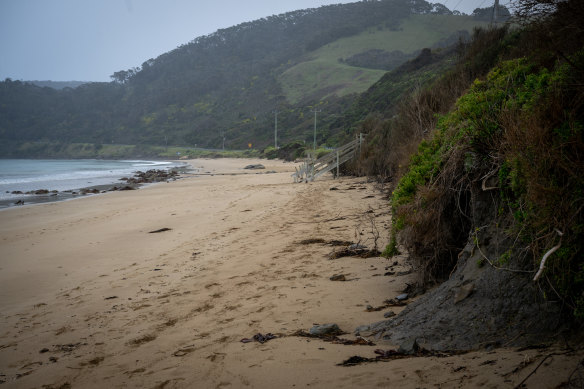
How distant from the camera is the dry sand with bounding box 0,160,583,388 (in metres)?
2.51

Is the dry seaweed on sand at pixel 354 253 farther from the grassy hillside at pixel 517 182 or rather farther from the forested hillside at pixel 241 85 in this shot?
the forested hillside at pixel 241 85

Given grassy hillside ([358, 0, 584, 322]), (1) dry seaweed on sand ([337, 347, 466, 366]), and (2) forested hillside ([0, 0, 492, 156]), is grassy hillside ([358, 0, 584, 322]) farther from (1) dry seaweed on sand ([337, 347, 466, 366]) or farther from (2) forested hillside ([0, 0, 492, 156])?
(2) forested hillside ([0, 0, 492, 156])

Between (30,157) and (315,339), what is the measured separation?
4789 inches

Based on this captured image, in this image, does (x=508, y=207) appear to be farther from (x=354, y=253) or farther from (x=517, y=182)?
(x=354, y=253)

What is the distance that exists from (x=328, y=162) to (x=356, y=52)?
121059 millimetres

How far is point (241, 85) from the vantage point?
129 m

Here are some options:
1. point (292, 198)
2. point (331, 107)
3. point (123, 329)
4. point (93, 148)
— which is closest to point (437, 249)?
point (123, 329)

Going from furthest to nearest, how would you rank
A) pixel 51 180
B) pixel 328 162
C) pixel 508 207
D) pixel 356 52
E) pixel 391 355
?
1. pixel 356 52
2. pixel 51 180
3. pixel 328 162
4. pixel 508 207
5. pixel 391 355

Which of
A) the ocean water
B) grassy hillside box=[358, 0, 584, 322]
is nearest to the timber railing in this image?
the ocean water

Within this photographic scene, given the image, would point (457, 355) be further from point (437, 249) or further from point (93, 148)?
point (93, 148)

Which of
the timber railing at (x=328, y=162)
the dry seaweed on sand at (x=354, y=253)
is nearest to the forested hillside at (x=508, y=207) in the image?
the dry seaweed on sand at (x=354, y=253)

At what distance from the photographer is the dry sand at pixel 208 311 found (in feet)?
8.22

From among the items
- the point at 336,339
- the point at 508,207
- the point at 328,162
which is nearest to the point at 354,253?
the point at 336,339

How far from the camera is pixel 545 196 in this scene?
2.44m
